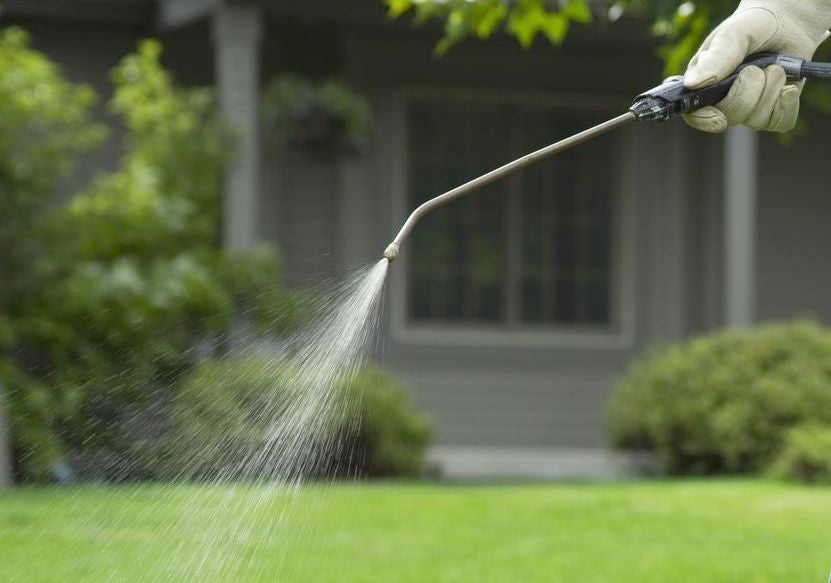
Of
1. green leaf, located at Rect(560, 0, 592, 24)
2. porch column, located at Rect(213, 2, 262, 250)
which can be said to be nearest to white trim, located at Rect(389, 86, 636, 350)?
porch column, located at Rect(213, 2, 262, 250)

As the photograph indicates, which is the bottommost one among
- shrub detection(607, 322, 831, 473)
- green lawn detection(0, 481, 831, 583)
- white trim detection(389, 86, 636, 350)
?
green lawn detection(0, 481, 831, 583)

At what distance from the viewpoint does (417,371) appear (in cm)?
1092

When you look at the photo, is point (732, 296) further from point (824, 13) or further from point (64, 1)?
point (824, 13)

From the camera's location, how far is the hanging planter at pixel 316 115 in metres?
9.92

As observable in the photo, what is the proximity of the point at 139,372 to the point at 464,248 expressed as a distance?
360 cm

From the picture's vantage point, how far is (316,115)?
9.95m

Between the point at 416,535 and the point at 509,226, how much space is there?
17.2 feet

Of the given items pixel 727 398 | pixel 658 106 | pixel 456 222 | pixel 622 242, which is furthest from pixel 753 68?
pixel 622 242

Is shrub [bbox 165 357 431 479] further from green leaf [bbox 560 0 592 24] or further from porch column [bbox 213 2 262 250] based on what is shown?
green leaf [bbox 560 0 592 24]

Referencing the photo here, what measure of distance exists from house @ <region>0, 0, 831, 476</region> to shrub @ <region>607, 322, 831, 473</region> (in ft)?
3.19

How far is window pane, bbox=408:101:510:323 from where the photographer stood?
11.1m

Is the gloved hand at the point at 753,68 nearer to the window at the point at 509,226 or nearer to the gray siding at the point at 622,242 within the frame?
the gray siding at the point at 622,242

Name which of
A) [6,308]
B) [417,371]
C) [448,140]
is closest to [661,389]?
[417,371]

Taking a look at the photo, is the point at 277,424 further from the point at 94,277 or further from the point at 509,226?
the point at 509,226
